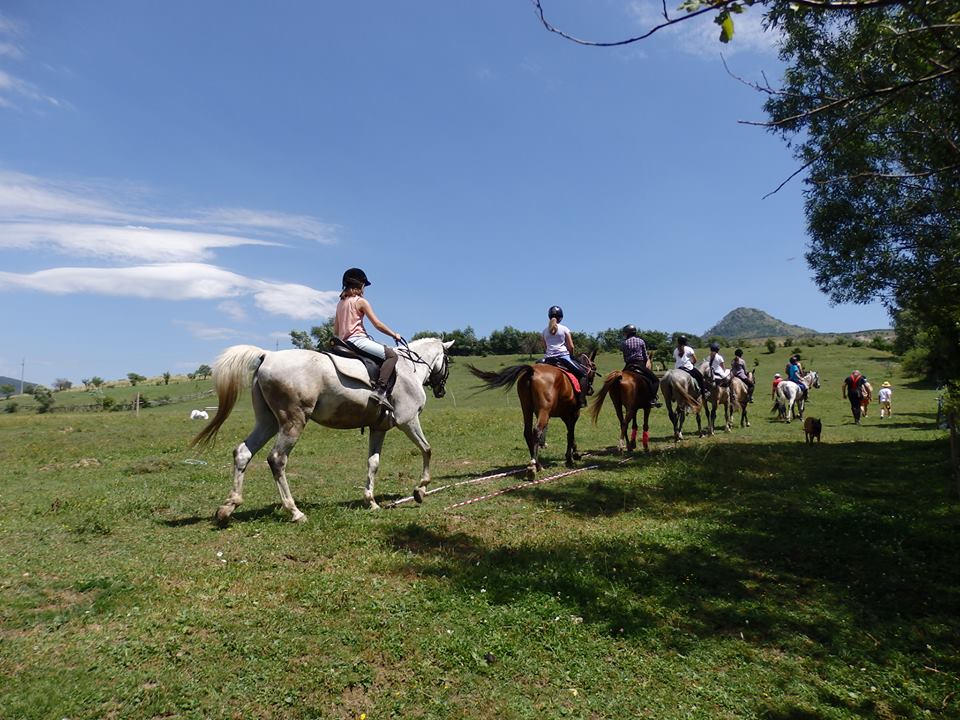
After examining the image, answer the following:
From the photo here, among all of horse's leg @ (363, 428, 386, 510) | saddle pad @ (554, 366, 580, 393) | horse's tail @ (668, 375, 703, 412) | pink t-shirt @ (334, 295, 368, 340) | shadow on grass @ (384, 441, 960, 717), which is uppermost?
pink t-shirt @ (334, 295, 368, 340)

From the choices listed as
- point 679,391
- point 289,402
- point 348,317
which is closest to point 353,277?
point 348,317

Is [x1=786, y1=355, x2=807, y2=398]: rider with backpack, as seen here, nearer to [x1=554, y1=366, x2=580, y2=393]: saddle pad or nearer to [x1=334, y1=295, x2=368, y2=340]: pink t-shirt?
[x1=554, y1=366, x2=580, y2=393]: saddle pad

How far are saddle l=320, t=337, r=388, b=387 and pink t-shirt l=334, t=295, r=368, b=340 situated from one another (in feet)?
0.59

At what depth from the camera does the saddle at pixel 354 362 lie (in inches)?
350

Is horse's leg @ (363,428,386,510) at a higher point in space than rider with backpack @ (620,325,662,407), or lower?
lower

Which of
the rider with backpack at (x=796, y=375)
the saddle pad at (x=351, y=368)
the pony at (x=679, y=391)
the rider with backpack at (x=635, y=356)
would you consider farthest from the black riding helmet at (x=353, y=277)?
the rider with backpack at (x=796, y=375)

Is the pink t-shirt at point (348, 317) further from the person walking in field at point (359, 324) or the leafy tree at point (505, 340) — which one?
the leafy tree at point (505, 340)

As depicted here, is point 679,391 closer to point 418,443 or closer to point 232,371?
point 418,443

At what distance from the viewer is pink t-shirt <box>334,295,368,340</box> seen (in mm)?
9219

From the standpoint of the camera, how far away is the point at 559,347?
43.5 feet

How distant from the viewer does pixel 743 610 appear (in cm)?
573

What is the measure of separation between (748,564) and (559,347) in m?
7.07

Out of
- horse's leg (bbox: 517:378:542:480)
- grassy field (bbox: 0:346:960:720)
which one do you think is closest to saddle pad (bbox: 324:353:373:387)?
grassy field (bbox: 0:346:960:720)

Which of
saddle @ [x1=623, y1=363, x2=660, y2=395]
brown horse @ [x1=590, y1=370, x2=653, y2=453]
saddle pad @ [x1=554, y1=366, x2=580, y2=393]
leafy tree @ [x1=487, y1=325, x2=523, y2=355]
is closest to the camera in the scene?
saddle pad @ [x1=554, y1=366, x2=580, y2=393]
